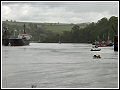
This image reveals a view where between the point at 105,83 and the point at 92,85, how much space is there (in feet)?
4.52

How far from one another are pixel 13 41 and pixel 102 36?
6177 centimetres

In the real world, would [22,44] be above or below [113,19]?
below

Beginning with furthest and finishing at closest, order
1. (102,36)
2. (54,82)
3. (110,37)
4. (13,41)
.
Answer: (102,36), (110,37), (13,41), (54,82)

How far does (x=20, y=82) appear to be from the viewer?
21953 millimetres

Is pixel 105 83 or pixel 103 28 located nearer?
pixel 105 83

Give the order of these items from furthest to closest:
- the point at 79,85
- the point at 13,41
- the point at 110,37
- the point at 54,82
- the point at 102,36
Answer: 1. the point at 102,36
2. the point at 110,37
3. the point at 13,41
4. the point at 54,82
5. the point at 79,85

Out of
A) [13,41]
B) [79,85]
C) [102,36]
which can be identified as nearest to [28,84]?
[79,85]

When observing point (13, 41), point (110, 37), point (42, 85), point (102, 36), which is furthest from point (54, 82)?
point (102, 36)

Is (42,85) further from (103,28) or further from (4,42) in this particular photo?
(103,28)

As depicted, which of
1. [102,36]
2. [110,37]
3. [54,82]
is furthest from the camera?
[102,36]

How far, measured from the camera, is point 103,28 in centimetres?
19738

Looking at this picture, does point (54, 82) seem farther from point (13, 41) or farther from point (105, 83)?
point (13, 41)

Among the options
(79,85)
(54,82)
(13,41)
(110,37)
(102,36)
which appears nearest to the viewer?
(79,85)

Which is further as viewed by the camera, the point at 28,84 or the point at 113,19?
the point at 113,19
